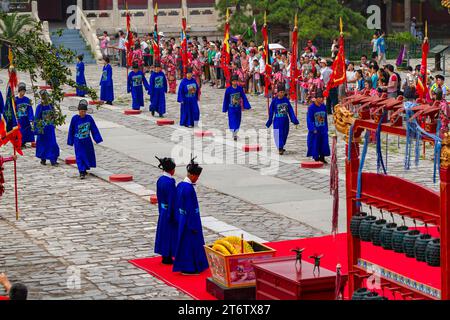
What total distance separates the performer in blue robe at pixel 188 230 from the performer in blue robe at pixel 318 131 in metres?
8.51

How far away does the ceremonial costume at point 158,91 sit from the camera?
31203 millimetres

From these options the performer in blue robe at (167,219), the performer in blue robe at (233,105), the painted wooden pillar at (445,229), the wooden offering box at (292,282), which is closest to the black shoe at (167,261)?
the performer in blue robe at (167,219)

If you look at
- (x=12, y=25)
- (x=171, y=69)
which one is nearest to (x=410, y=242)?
(x=171, y=69)

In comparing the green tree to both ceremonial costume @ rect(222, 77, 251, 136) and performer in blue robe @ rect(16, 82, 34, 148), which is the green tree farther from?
ceremonial costume @ rect(222, 77, 251, 136)

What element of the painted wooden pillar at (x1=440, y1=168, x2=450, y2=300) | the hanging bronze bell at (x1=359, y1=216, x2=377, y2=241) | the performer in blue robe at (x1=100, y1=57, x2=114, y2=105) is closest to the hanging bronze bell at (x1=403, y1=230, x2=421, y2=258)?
the painted wooden pillar at (x1=440, y1=168, x2=450, y2=300)

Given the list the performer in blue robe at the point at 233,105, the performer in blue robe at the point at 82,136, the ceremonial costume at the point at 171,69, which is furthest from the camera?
the ceremonial costume at the point at 171,69

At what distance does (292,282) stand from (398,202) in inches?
62.3

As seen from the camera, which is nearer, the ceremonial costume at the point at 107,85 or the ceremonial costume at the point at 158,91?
the ceremonial costume at the point at 158,91

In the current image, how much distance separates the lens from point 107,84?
34188 millimetres

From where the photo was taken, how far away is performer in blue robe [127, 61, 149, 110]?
32.2 meters

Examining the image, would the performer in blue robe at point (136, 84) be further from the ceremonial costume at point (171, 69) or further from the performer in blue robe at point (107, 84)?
the ceremonial costume at point (171, 69)

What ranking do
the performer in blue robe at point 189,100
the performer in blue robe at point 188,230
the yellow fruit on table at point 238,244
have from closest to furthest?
the yellow fruit on table at point 238,244 < the performer in blue robe at point 188,230 < the performer in blue robe at point 189,100
